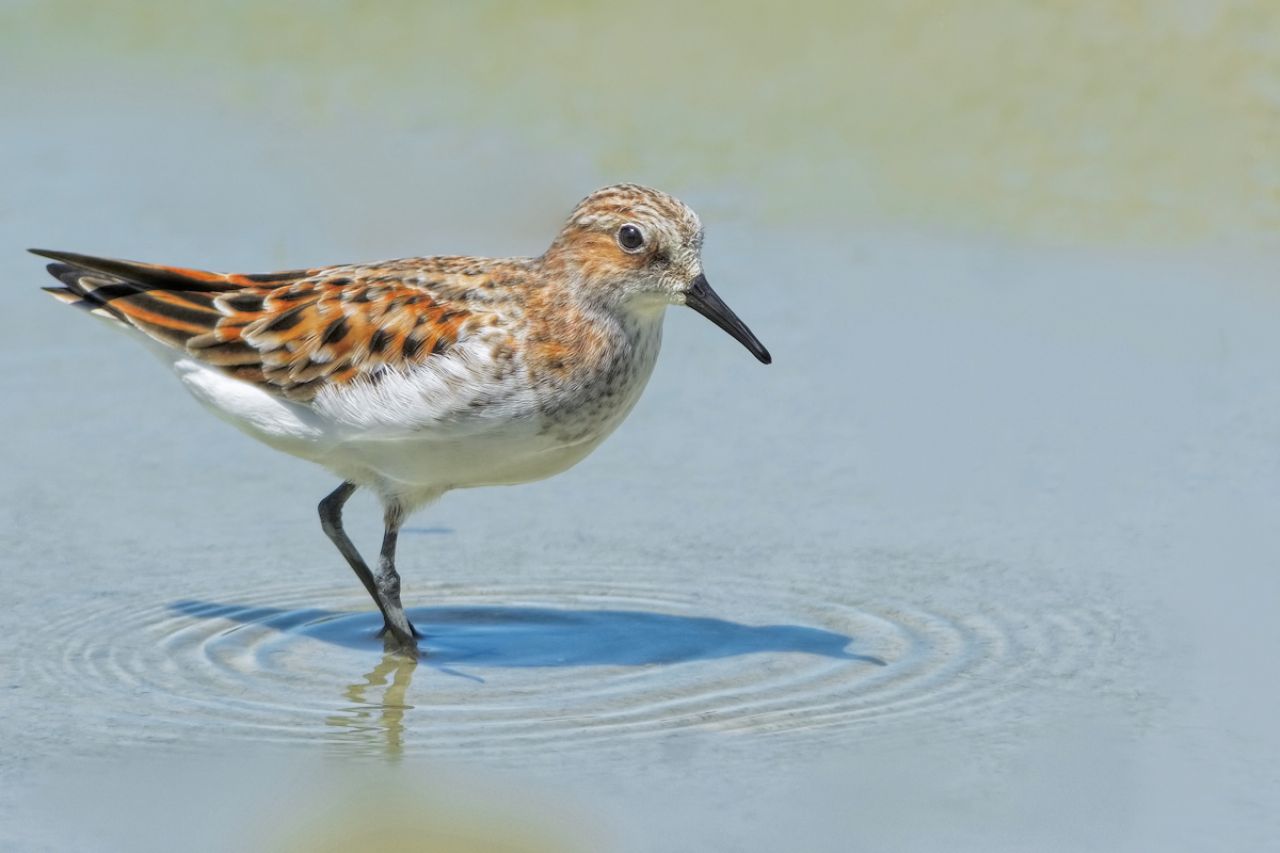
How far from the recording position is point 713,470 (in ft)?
36.1

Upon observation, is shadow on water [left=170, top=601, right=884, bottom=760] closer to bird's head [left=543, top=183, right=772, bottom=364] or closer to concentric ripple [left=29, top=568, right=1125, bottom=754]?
concentric ripple [left=29, top=568, right=1125, bottom=754]

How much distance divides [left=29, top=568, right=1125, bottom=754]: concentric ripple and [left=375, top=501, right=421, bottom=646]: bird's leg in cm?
13

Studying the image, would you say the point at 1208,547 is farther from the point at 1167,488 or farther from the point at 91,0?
the point at 91,0

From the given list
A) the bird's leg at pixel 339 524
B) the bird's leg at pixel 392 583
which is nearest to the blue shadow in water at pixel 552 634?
the bird's leg at pixel 392 583

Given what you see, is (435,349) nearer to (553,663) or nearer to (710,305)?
(710,305)

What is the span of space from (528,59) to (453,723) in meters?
9.36

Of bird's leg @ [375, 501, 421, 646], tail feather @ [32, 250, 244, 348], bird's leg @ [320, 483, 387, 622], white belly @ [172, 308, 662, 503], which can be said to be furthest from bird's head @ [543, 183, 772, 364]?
tail feather @ [32, 250, 244, 348]

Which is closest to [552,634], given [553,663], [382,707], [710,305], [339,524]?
[553,663]

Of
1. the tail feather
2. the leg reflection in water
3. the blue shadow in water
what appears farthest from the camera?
the tail feather

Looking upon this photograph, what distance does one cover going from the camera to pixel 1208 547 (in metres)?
9.80

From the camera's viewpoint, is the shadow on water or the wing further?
the wing

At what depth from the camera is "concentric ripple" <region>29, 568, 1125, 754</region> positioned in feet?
27.0

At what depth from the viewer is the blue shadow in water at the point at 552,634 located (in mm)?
9078

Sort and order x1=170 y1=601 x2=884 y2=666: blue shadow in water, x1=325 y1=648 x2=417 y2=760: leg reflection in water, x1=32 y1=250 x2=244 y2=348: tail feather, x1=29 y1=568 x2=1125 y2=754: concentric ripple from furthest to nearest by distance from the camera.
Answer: x1=32 y1=250 x2=244 y2=348: tail feather → x1=170 y1=601 x2=884 y2=666: blue shadow in water → x1=29 y1=568 x2=1125 y2=754: concentric ripple → x1=325 y1=648 x2=417 y2=760: leg reflection in water
